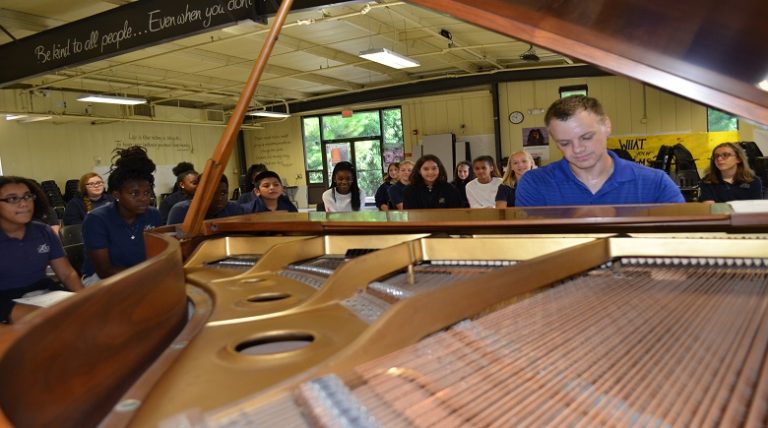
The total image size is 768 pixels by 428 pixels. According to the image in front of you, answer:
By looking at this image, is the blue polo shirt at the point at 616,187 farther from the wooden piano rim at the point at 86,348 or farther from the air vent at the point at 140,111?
the air vent at the point at 140,111

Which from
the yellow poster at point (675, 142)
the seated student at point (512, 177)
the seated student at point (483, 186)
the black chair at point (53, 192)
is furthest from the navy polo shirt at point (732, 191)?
the black chair at point (53, 192)

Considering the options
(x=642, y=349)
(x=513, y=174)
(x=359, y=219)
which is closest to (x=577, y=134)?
(x=359, y=219)

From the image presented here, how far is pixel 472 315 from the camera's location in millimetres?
1381

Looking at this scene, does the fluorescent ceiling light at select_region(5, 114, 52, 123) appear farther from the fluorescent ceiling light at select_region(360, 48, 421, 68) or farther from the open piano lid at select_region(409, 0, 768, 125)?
the open piano lid at select_region(409, 0, 768, 125)

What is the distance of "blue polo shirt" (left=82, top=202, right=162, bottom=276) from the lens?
361cm

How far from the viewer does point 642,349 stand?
1.21 meters

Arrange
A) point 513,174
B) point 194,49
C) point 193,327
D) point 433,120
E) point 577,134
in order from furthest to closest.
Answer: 1. point 433,120
2. point 194,49
3. point 513,174
4. point 577,134
5. point 193,327

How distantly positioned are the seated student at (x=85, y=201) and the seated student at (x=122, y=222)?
285 centimetres

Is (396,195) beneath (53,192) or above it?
beneath

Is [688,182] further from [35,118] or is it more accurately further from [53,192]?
[35,118]

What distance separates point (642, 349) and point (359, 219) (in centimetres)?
153

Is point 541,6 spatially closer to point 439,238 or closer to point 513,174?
point 439,238

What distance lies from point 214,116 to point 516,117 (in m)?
8.97

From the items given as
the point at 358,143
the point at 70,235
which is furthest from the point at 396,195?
the point at 358,143
